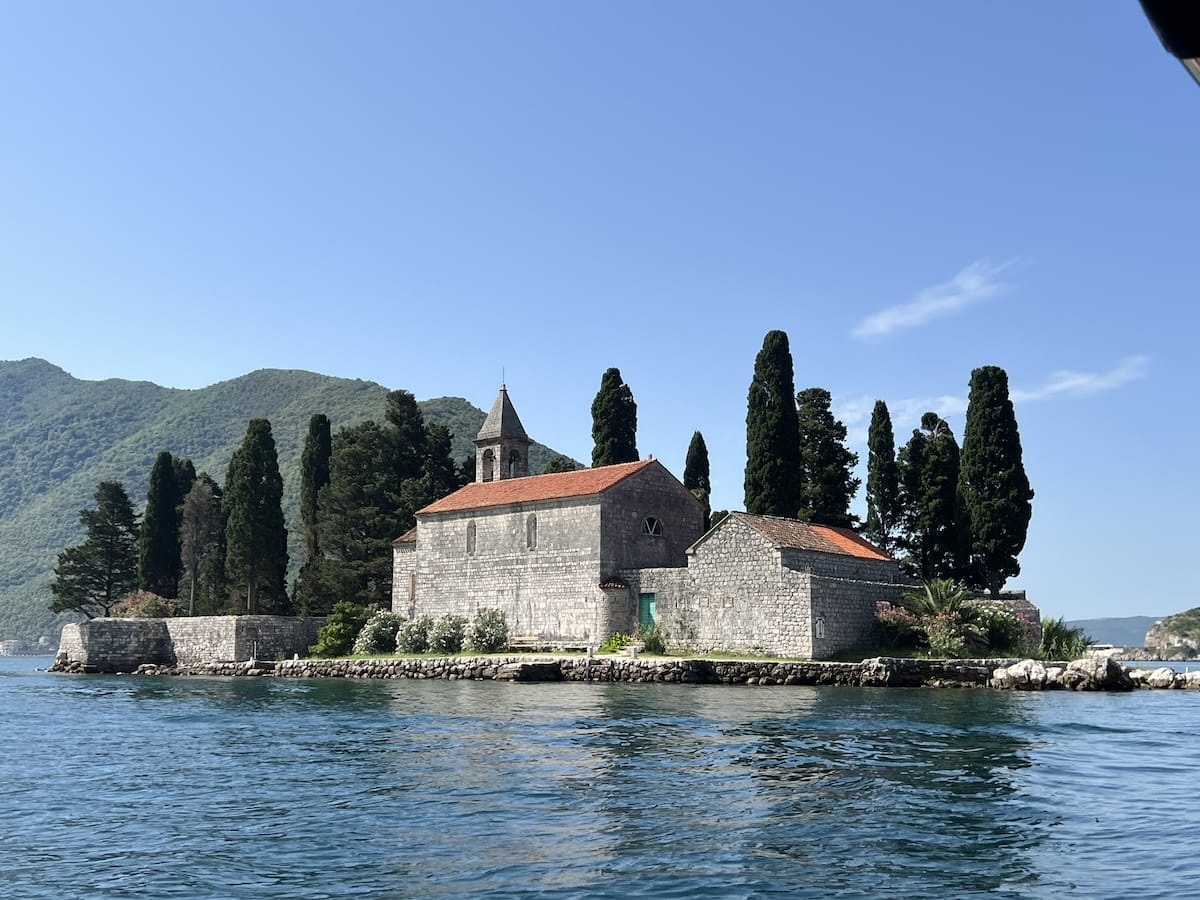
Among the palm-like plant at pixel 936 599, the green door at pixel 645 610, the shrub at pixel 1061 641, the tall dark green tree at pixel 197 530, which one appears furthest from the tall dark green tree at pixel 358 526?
the shrub at pixel 1061 641

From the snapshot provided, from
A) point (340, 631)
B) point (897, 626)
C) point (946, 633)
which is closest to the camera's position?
point (946, 633)

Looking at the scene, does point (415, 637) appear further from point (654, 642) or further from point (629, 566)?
point (654, 642)

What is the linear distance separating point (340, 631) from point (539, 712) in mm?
23779

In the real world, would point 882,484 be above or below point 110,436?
below

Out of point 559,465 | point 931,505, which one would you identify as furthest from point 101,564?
point 931,505

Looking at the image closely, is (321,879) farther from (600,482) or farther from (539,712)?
(600,482)

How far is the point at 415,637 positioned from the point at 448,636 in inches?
68.6

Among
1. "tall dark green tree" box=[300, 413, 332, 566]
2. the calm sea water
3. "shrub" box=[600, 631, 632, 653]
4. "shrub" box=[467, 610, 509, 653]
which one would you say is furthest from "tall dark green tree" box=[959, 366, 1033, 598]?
"tall dark green tree" box=[300, 413, 332, 566]

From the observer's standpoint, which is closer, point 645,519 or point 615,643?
point 615,643

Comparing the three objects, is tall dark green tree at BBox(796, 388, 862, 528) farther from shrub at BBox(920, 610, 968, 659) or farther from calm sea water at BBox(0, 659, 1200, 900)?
calm sea water at BBox(0, 659, 1200, 900)

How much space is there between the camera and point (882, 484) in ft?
151

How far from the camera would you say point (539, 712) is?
82.1 ft

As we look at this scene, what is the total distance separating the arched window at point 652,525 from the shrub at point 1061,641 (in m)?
14.6

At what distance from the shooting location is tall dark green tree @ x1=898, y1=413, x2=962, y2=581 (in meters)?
43.5
